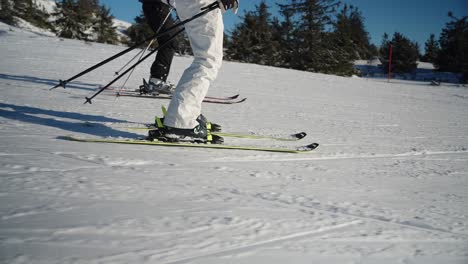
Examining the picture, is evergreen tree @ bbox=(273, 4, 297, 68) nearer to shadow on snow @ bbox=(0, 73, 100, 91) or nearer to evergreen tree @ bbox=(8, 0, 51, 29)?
evergreen tree @ bbox=(8, 0, 51, 29)

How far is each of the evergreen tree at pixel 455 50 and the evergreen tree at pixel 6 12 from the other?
1526 inches

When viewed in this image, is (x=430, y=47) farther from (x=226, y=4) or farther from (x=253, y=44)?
(x=226, y=4)

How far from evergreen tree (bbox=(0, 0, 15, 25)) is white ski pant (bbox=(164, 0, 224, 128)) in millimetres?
36099

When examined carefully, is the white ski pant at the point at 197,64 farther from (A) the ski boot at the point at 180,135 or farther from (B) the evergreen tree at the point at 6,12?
(B) the evergreen tree at the point at 6,12

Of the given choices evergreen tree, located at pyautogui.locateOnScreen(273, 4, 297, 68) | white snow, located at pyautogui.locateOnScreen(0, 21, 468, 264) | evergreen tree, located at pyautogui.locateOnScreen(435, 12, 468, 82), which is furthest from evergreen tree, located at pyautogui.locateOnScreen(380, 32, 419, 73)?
white snow, located at pyautogui.locateOnScreen(0, 21, 468, 264)

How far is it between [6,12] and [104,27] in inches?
360

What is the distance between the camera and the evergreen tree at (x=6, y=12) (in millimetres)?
32812

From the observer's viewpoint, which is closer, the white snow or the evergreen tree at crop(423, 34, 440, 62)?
the white snow

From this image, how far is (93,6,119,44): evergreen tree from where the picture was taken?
39.0m

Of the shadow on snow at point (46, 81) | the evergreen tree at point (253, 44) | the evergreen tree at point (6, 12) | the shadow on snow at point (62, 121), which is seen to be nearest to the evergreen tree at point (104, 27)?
the evergreen tree at point (6, 12)

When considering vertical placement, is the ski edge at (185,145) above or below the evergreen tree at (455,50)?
below

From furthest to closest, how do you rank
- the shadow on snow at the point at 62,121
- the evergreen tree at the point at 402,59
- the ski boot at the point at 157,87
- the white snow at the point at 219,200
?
the evergreen tree at the point at 402,59 → the ski boot at the point at 157,87 → the shadow on snow at the point at 62,121 → the white snow at the point at 219,200

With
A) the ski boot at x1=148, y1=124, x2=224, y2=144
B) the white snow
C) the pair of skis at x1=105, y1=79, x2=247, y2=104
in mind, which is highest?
the pair of skis at x1=105, y1=79, x2=247, y2=104

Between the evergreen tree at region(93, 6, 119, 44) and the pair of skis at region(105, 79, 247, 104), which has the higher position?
the evergreen tree at region(93, 6, 119, 44)
